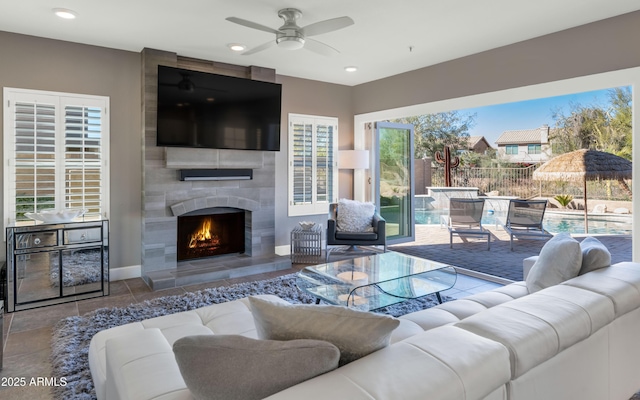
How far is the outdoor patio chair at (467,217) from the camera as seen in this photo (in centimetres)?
539

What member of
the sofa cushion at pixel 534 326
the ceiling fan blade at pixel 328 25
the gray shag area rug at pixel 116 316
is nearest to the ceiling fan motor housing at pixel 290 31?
the ceiling fan blade at pixel 328 25

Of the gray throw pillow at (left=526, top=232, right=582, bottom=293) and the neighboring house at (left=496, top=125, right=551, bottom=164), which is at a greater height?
the neighboring house at (left=496, top=125, right=551, bottom=164)

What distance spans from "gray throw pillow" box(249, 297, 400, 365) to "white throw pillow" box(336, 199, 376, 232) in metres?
4.07

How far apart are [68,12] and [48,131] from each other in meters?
1.34

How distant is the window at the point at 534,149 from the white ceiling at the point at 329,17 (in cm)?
287

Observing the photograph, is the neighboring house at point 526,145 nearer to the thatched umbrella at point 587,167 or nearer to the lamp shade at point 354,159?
the thatched umbrella at point 587,167

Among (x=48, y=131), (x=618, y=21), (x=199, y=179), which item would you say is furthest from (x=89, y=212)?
(x=618, y=21)

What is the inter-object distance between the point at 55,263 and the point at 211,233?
1.88m

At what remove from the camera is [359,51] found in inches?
176

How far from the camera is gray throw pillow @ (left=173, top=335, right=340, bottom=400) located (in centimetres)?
104

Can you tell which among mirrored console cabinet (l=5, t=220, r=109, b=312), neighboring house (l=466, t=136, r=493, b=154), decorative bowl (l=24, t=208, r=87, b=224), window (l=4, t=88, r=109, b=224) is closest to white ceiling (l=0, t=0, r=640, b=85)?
window (l=4, t=88, r=109, b=224)

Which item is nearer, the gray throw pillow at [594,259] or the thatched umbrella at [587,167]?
the gray throw pillow at [594,259]

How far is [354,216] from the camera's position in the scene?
5.44 meters

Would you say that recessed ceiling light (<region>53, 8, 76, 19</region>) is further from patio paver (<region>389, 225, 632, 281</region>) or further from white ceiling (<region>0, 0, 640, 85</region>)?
patio paver (<region>389, 225, 632, 281</region>)
